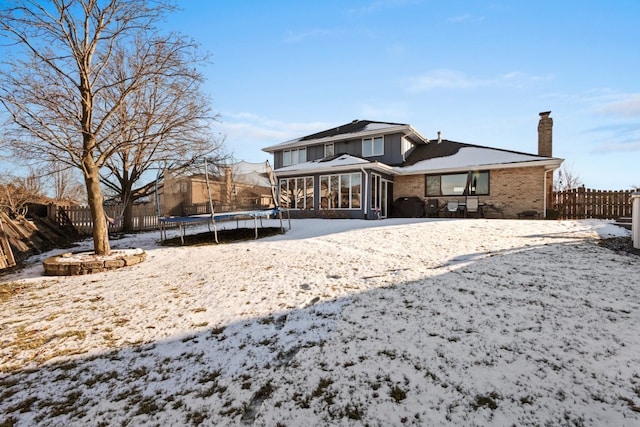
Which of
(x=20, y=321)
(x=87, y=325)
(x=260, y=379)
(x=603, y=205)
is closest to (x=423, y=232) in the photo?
(x=260, y=379)

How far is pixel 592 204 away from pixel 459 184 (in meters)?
5.91

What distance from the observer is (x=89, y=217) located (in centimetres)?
1158

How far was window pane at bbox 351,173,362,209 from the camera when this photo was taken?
14.5 metres

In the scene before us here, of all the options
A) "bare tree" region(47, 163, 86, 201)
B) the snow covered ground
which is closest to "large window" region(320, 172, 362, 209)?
the snow covered ground

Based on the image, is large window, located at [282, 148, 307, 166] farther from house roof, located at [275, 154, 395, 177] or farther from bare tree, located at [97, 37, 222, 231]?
bare tree, located at [97, 37, 222, 231]

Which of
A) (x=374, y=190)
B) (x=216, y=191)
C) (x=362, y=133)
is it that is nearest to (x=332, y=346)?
(x=216, y=191)

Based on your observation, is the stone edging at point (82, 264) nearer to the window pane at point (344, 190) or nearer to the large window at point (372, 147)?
the window pane at point (344, 190)

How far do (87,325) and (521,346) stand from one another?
15.1 feet

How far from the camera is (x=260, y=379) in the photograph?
2.27 meters

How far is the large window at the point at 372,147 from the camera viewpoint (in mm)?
17188

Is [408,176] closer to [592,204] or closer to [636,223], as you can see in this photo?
[592,204]

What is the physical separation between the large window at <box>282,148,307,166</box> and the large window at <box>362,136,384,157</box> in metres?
4.45

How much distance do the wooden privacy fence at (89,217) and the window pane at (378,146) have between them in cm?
1272

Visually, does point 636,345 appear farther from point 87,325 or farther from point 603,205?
point 603,205
